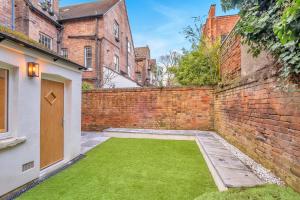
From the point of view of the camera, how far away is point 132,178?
3.95m

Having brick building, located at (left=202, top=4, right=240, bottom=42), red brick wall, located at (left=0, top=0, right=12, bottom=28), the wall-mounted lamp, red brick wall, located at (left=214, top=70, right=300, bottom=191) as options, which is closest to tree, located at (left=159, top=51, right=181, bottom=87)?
brick building, located at (left=202, top=4, right=240, bottom=42)

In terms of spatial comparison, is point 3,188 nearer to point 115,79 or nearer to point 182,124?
point 182,124

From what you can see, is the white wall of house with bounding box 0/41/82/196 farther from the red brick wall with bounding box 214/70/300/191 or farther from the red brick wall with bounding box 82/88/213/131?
the red brick wall with bounding box 82/88/213/131

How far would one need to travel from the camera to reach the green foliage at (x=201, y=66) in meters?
9.71

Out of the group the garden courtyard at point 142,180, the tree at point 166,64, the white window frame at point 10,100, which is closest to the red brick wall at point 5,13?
the white window frame at point 10,100

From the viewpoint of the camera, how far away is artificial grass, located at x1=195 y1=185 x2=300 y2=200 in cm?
236

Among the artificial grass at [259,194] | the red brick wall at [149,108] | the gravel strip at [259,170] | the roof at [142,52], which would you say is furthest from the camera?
the roof at [142,52]

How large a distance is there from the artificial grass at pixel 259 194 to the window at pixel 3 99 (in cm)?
365

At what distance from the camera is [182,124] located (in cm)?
892

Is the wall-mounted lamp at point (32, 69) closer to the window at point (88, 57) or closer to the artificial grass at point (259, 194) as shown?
the artificial grass at point (259, 194)

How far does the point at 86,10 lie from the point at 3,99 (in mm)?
15024

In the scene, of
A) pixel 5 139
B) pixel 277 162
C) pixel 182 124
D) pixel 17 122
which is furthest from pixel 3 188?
pixel 182 124

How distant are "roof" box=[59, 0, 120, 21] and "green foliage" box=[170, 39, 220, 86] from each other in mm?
8138

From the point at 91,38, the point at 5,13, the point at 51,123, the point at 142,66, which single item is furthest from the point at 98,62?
the point at 142,66
